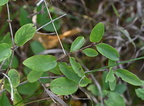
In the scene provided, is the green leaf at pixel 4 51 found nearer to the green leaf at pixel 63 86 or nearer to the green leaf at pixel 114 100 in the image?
the green leaf at pixel 63 86

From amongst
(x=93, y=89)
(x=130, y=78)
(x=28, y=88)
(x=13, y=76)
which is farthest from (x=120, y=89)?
(x=13, y=76)

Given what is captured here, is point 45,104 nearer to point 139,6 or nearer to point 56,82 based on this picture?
point 56,82

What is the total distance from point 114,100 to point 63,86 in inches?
10.6

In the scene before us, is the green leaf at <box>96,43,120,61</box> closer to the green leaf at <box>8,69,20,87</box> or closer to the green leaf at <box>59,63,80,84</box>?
the green leaf at <box>59,63,80,84</box>

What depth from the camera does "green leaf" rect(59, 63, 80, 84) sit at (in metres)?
0.82

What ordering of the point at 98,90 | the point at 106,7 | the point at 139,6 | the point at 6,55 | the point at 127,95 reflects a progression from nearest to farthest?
the point at 6,55, the point at 98,90, the point at 127,95, the point at 139,6, the point at 106,7

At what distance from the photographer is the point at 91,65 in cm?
133

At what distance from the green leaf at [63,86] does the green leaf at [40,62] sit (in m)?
0.06

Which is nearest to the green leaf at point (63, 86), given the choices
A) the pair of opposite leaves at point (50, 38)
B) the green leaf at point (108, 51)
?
the green leaf at point (108, 51)

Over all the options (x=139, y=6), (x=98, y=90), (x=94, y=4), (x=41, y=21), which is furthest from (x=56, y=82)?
(x=94, y=4)


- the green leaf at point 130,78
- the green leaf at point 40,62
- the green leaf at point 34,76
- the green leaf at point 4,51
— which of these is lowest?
the green leaf at point 130,78

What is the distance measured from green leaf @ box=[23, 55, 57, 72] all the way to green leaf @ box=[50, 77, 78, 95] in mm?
60

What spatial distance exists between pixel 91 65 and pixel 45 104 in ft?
1.04

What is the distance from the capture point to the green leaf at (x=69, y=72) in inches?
32.2
